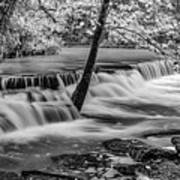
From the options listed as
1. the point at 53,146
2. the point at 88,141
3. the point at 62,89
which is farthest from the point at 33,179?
the point at 62,89

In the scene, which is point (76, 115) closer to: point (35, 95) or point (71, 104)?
point (71, 104)

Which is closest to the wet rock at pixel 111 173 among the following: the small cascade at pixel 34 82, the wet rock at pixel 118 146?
the wet rock at pixel 118 146

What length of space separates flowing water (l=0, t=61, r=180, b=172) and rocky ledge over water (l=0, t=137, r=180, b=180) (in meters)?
0.84

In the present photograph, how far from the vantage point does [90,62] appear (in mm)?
9195

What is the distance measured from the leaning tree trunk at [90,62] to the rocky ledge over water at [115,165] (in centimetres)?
312

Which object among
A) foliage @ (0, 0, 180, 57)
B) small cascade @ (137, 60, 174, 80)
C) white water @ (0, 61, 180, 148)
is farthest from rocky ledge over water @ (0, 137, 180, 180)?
small cascade @ (137, 60, 174, 80)

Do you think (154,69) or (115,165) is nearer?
(115,165)

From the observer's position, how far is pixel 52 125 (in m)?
8.66

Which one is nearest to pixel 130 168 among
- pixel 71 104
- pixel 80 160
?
pixel 80 160

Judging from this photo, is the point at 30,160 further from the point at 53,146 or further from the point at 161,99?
the point at 161,99

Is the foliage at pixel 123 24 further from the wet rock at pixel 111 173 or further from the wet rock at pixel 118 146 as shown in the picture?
the wet rock at pixel 111 173

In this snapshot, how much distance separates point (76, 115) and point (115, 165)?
13.0 feet

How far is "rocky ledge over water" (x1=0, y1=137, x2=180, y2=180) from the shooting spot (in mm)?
5000

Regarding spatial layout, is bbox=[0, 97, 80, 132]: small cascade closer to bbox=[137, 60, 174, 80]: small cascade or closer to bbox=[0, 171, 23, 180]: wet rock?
bbox=[0, 171, 23, 180]: wet rock
